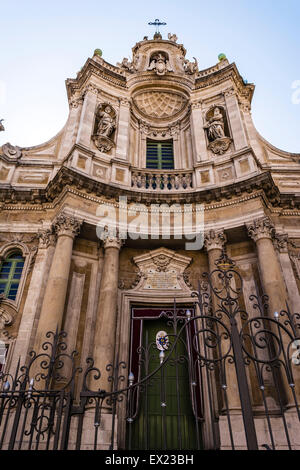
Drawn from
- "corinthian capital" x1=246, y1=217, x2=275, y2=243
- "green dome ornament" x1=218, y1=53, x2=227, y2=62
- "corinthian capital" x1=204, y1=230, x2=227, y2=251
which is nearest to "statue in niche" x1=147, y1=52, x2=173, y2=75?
"green dome ornament" x1=218, y1=53, x2=227, y2=62

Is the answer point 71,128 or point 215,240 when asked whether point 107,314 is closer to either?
point 215,240

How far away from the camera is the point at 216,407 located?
27.5 feet

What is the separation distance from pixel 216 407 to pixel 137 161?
31.0 feet

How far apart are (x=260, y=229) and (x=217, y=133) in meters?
5.07

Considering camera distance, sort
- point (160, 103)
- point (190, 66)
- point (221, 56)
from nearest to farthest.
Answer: point (160, 103)
point (190, 66)
point (221, 56)

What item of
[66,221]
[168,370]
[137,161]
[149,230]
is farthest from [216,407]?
[137,161]

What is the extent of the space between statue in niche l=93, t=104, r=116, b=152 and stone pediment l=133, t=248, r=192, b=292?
4.57 meters

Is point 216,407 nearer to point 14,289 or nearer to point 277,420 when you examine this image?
point 277,420

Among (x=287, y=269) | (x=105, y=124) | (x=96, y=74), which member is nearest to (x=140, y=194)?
(x=105, y=124)

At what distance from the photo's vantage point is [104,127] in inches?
511

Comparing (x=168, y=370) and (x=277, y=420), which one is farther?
(x=168, y=370)

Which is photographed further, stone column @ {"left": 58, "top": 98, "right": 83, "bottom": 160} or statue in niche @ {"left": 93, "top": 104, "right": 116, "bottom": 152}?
stone column @ {"left": 58, "top": 98, "right": 83, "bottom": 160}

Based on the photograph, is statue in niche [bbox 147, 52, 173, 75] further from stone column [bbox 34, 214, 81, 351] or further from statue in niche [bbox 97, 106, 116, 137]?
stone column [bbox 34, 214, 81, 351]

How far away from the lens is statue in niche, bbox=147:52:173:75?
1609cm
